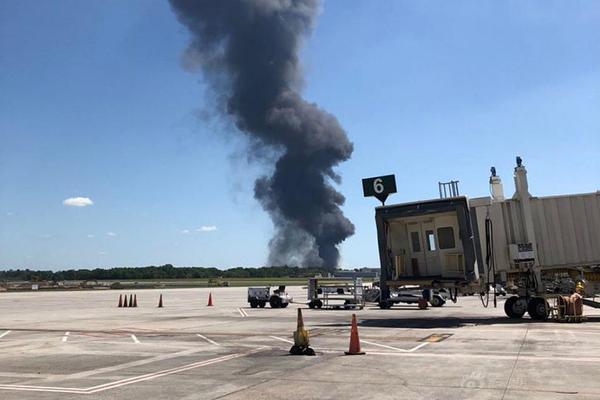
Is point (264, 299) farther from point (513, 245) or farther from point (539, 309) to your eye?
point (539, 309)

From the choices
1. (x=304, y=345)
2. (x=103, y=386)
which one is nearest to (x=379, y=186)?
(x=304, y=345)

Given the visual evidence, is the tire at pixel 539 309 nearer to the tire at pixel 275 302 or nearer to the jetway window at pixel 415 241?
the jetway window at pixel 415 241

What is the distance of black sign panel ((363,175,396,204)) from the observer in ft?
93.6

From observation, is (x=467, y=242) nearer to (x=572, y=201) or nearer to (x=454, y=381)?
(x=572, y=201)

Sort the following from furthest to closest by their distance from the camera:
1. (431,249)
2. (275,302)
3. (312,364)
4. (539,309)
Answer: (275,302), (431,249), (539,309), (312,364)

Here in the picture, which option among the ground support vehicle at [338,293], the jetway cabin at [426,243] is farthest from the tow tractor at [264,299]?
the jetway cabin at [426,243]

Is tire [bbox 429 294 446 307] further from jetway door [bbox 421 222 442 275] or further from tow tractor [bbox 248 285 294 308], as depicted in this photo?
jetway door [bbox 421 222 442 275]

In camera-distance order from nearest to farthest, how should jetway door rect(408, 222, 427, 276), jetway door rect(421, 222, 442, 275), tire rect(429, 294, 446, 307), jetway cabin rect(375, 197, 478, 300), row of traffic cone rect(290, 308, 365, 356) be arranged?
row of traffic cone rect(290, 308, 365, 356)
jetway cabin rect(375, 197, 478, 300)
jetway door rect(421, 222, 442, 275)
jetway door rect(408, 222, 427, 276)
tire rect(429, 294, 446, 307)

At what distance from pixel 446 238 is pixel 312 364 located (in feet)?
37.6

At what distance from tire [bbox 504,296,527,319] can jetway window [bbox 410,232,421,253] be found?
4.25 metres

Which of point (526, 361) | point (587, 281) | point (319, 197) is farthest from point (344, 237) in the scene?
point (526, 361)

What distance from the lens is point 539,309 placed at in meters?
19.9

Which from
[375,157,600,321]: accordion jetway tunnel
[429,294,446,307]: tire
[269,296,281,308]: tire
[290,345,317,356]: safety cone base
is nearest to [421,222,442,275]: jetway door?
[375,157,600,321]: accordion jetway tunnel

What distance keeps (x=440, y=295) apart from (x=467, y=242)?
640 inches
